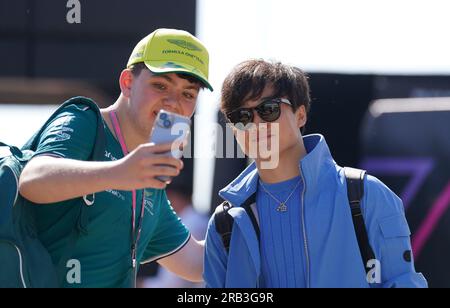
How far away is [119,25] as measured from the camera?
818 cm

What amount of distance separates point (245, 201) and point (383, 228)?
55cm

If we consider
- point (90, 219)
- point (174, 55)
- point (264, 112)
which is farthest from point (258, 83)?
point (90, 219)

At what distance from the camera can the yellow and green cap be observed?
3.83 m

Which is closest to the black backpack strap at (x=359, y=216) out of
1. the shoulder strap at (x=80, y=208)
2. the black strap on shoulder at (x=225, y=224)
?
the black strap on shoulder at (x=225, y=224)

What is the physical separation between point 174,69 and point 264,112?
0.39m

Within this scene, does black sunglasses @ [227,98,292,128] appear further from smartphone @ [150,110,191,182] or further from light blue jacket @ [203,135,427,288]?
smartphone @ [150,110,191,182]

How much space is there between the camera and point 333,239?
3.55 m

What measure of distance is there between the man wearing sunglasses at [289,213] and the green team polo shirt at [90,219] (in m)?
0.35

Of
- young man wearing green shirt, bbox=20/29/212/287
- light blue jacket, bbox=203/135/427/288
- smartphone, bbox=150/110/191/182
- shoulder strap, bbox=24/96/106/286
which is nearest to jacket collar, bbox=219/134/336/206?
light blue jacket, bbox=203/135/427/288

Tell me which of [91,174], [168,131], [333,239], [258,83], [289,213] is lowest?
[333,239]

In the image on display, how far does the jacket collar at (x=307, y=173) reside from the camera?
3.66 meters

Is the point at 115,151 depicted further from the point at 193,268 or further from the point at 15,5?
the point at 15,5

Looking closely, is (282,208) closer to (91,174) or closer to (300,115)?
(300,115)

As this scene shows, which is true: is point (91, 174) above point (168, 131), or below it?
below
